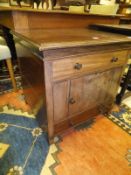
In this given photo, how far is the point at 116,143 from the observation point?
1.08 metres

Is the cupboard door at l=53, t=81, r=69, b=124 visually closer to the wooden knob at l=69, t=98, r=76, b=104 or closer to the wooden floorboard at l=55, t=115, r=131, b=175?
the wooden knob at l=69, t=98, r=76, b=104

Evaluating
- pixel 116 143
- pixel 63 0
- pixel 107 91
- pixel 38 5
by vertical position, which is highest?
pixel 63 0

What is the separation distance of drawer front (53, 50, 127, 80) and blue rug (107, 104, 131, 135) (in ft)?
1.97

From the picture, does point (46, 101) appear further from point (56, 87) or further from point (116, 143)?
point (116, 143)

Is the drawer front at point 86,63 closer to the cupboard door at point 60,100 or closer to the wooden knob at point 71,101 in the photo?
the cupboard door at point 60,100

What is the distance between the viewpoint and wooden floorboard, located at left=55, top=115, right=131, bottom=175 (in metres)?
0.89

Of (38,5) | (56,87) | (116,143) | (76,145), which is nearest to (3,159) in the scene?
(76,145)

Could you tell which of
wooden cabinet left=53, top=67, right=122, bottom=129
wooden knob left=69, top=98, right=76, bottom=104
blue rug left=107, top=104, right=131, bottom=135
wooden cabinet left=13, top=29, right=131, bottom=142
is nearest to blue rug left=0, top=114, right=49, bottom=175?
wooden cabinet left=13, top=29, right=131, bottom=142

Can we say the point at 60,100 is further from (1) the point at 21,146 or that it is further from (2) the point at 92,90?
(1) the point at 21,146

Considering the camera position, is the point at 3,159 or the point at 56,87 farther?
the point at 3,159

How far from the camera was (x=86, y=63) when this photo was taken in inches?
32.1

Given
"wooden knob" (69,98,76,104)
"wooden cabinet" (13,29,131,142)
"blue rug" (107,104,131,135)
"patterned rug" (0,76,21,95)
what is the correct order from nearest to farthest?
1. "wooden cabinet" (13,29,131,142)
2. "wooden knob" (69,98,76,104)
3. "blue rug" (107,104,131,135)
4. "patterned rug" (0,76,21,95)

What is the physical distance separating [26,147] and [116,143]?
29.7 inches

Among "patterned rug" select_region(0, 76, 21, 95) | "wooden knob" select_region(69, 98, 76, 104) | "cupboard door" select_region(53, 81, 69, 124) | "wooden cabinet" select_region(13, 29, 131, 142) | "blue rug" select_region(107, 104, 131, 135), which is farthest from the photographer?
"patterned rug" select_region(0, 76, 21, 95)
